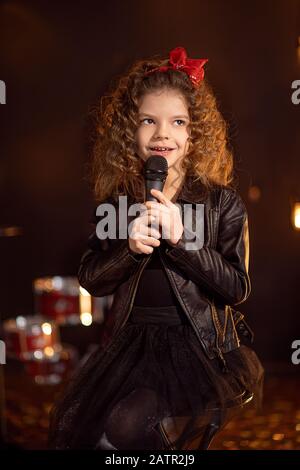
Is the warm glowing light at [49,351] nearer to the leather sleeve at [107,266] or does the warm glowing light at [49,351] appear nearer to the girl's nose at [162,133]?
the leather sleeve at [107,266]

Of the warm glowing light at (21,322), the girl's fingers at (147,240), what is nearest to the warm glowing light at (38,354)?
the warm glowing light at (21,322)

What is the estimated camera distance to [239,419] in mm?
2363

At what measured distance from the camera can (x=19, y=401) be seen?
8.95 ft

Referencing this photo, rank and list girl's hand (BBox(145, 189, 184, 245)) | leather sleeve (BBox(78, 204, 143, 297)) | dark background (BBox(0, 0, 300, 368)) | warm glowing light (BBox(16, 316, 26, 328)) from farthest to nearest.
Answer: warm glowing light (BBox(16, 316, 26, 328)) → dark background (BBox(0, 0, 300, 368)) → leather sleeve (BBox(78, 204, 143, 297)) → girl's hand (BBox(145, 189, 184, 245))

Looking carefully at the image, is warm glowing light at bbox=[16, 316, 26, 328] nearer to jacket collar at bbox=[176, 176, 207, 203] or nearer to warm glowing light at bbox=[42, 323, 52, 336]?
warm glowing light at bbox=[42, 323, 52, 336]

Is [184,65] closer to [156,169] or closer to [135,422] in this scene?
[156,169]

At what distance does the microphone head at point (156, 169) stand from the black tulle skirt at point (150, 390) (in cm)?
30

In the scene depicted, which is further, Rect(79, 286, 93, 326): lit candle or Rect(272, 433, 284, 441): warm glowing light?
Rect(79, 286, 93, 326): lit candle

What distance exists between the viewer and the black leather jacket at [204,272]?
4.21 feet

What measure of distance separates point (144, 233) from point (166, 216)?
5cm

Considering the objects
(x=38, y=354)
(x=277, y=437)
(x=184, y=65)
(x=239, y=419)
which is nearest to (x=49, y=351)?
(x=38, y=354)

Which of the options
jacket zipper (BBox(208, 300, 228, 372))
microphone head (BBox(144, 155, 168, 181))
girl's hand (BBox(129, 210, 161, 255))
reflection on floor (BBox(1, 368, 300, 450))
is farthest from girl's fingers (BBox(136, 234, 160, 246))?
reflection on floor (BBox(1, 368, 300, 450))

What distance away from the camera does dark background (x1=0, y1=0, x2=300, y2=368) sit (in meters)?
2.47

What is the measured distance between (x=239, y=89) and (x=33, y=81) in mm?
921
